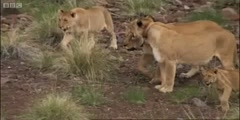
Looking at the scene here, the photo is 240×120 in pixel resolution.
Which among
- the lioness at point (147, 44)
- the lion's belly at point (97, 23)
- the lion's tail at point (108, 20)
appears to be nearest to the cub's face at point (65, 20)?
the lion's belly at point (97, 23)

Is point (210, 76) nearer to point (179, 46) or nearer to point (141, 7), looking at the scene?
point (179, 46)

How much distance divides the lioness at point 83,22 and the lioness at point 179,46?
1.76 m

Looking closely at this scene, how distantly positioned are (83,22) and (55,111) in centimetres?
342

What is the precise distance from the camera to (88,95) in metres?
9.95

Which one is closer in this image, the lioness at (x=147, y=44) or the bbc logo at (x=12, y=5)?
the lioness at (x=147, y=44)

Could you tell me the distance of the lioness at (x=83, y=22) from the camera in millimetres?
12008

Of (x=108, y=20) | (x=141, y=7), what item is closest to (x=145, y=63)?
(x=108, y=20)

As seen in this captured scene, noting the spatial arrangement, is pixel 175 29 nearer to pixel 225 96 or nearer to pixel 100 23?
pixel 225 96

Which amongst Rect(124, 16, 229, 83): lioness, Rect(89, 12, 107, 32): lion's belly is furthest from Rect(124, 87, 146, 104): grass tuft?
Rect(89, 12, 107, 32): lion's belly

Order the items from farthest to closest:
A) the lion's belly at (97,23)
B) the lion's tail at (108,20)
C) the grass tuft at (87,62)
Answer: the lion's tail at (108,20)
the lion's belly at (97,23)
the grass tuft at (87,62)

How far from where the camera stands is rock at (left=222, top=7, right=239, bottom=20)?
13581mm

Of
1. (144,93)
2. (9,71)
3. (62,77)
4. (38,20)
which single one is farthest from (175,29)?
(38,20)

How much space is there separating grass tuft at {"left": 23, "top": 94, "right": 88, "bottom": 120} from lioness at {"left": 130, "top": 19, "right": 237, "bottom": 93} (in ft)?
5.08

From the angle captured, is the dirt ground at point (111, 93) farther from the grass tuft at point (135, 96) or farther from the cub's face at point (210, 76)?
the cub's face at point (210, 76)
